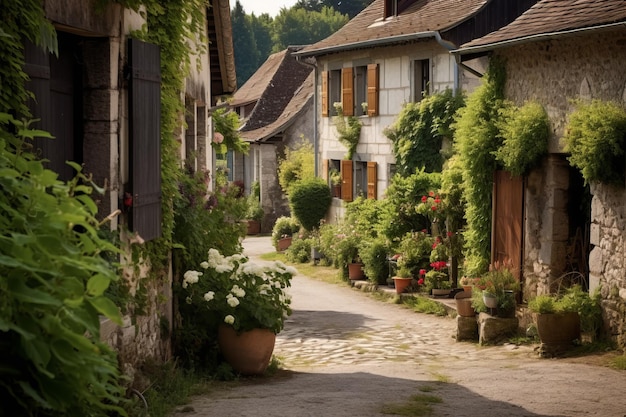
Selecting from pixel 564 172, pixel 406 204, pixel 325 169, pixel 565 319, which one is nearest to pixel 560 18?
pixel 564 172

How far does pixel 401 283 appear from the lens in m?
17.9

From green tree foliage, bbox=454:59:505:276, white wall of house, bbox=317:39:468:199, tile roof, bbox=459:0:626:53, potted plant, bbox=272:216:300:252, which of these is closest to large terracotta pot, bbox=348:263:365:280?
white wall of house, bbox=317:39:468:199

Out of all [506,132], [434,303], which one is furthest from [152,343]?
[434,303]

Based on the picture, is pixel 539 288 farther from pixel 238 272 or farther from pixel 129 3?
pixel 129 3

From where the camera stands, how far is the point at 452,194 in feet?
56.2

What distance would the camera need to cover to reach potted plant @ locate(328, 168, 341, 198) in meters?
24.9

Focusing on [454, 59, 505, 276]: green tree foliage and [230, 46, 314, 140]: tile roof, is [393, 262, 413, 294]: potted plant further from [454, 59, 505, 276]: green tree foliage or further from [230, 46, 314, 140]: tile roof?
[230, 46, 314, 140]: tile roof

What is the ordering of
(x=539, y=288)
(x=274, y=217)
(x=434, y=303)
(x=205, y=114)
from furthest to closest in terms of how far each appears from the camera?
(x=274, y=217) → (x=434, y=303) → (x=205, y=114) → (x=539, y=288)

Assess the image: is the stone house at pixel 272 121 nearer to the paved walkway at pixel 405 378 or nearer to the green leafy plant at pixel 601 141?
the paved walkway at pixel 405 378

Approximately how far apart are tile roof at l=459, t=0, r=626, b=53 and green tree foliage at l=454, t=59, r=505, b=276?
62 cm

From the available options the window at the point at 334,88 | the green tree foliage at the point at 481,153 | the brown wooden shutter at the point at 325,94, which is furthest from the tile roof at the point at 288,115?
the green tree foliage at the point at 481,153

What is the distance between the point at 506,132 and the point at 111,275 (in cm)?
1026

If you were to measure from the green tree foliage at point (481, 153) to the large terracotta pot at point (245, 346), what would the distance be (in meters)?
5.10

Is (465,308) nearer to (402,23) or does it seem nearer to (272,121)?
(402,23)
